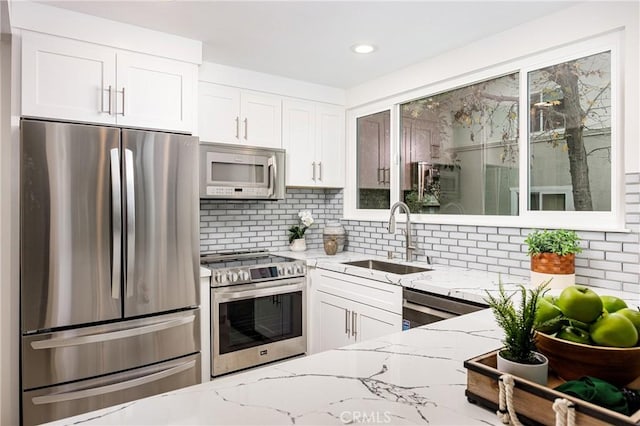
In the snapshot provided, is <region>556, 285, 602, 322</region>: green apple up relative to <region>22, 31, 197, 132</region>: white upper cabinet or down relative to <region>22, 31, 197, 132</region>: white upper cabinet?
down

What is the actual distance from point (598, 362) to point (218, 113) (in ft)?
9.48

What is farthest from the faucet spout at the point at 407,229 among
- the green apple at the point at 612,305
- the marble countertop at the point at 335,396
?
the green apple at the point at 612,305

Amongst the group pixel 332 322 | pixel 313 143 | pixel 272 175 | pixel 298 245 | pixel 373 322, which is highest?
pixel 313 143

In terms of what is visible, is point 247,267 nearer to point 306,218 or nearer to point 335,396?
point 306,218

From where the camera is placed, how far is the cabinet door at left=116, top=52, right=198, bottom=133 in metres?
2.45

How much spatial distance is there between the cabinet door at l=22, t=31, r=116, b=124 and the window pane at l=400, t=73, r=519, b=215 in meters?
2.18

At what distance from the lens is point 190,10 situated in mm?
2266

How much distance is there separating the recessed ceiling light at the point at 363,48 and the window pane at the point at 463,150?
2.11ft

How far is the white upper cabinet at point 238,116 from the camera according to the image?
121 inches

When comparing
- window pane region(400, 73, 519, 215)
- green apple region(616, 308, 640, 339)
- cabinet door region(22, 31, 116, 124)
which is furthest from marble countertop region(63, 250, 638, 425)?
cabinet door region(22, 31, 116, 124)

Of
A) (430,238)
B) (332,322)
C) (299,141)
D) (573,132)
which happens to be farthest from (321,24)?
(332,322)

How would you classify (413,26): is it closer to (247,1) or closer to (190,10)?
(247,1)

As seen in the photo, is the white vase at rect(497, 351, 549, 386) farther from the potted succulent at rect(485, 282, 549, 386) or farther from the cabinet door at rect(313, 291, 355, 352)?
the cabinet door at rect(313, 291, 355, 352)

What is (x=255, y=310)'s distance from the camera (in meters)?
2.91
